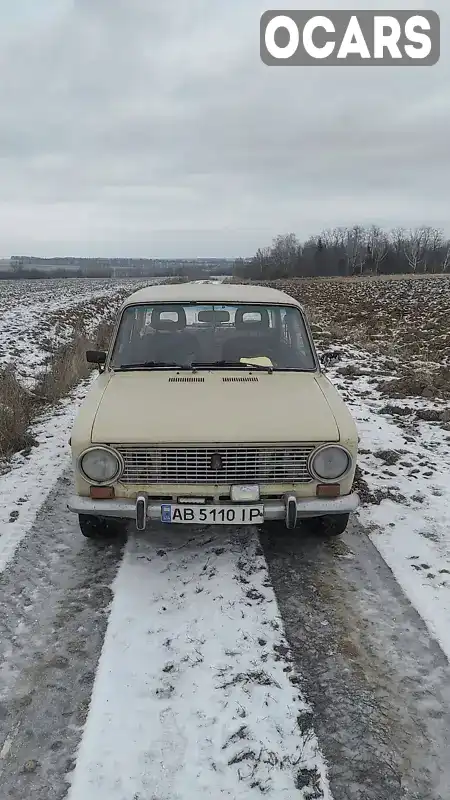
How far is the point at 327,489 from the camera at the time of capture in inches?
141

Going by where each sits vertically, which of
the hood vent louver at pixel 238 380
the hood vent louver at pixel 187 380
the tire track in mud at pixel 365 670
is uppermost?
the hood vent louver at pixel 187 380

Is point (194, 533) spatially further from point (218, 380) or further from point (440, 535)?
point (440, 535)

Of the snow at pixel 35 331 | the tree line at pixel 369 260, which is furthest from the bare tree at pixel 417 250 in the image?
the snow at pixel 35 331

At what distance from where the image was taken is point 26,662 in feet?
9.54

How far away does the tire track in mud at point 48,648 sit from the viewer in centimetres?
233

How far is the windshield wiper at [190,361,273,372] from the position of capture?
14.4 feet

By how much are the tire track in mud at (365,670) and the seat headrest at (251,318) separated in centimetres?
179

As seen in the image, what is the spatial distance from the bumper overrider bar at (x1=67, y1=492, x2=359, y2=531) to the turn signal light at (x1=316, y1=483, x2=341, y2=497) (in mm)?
32

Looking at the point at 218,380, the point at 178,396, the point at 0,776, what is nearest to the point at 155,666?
the point at 0,776

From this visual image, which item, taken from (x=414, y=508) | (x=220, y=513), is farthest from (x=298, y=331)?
(x=220, y=513)

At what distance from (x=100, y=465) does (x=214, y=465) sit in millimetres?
726

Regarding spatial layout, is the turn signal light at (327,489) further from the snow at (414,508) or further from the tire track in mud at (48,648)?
the tire track in mud at (48,648)

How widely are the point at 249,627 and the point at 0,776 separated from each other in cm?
140

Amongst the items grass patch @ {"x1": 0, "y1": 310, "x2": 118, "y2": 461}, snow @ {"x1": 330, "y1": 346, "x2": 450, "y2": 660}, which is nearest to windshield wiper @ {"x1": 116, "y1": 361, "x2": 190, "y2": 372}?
snow @ {"x1": 330, "y1": 346, "x2": 450, "y2": 660}
